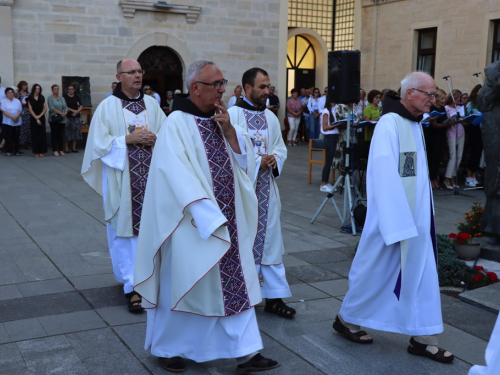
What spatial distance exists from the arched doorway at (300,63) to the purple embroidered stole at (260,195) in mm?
17326

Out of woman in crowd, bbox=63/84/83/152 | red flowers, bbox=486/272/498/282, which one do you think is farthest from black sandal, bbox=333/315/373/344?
woman in crowd, bbox=63/84/83/152

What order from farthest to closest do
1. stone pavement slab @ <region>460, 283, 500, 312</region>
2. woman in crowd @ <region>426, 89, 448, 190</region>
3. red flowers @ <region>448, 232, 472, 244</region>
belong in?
woman in crowd @ <region>426, 89, 448, 190</region> → red flowers @ <region>448, 232, 472, 244</region> → stone pavement slab @ <region>460, 283, 500, 312</region>

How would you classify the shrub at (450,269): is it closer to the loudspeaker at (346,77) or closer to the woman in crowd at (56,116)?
the loudspeaker at (346,77)

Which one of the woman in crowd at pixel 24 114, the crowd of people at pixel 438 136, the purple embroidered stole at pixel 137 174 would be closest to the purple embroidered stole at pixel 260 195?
the purple embroidered stole at pixel 137 174

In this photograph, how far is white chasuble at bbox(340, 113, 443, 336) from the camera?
3.77 metres

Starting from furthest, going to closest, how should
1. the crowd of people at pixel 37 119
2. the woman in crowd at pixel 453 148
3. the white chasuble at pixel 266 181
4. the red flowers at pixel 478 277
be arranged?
the crowd of people at pixel 37 119
the woman in crowd at pixel 453 148
the red flowers at pixel 478 277
the white chasuble at pixel 266 181

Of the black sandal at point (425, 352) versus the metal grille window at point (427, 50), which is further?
the metal grille window at point (427, 50)

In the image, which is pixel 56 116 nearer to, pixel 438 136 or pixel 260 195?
pixel 438 136

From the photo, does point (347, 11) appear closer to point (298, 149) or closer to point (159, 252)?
point (298, 149)

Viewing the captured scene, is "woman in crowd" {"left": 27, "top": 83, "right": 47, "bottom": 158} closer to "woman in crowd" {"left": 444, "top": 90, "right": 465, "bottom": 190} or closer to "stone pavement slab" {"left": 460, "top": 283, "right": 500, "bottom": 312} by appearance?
"woman in crowd" {"left": 444, "top": 90, "right": 465, "bottom": 190}

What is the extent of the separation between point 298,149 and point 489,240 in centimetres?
1190

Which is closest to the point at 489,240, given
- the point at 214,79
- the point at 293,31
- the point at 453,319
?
the point at 453,319

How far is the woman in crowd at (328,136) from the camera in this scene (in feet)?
33.0

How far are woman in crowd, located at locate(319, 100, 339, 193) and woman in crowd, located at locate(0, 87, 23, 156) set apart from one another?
796 cm
